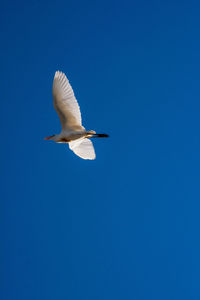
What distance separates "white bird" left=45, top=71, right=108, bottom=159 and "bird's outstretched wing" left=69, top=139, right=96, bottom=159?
5.6 inches

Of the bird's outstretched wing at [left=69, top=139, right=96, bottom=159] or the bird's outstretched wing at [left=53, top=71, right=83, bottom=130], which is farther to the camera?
the bird's outstretched wing at [left=69, top=139, right=96, bottom=159]

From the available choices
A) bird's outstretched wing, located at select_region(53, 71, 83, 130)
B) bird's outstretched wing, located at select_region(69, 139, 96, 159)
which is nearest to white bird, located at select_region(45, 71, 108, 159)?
bird's outstretched wing, located at select_region(53, 71, 83, 130)

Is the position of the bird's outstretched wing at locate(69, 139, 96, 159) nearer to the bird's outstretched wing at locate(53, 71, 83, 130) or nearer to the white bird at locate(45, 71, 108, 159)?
the white bird at locate(45, 71, 108, 159)

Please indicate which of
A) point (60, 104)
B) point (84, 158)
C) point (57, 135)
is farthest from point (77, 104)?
point (84, 158)

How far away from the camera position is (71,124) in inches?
503

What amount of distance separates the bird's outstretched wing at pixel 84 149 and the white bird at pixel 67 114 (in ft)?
0.46

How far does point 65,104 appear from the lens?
12.2 m

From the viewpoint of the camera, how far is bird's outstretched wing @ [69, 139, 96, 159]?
13953mm

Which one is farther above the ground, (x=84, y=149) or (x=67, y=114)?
(x=67, y=114)

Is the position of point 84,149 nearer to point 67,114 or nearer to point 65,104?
point 67,114

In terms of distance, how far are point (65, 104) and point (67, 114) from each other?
38cm

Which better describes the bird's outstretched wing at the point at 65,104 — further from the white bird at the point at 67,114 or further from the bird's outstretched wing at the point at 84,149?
the bird's outstretched wing at the point at 84,149

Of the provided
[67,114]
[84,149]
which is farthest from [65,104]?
[84,149]

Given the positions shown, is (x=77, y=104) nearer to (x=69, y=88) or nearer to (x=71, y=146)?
(x=69, y=88)
